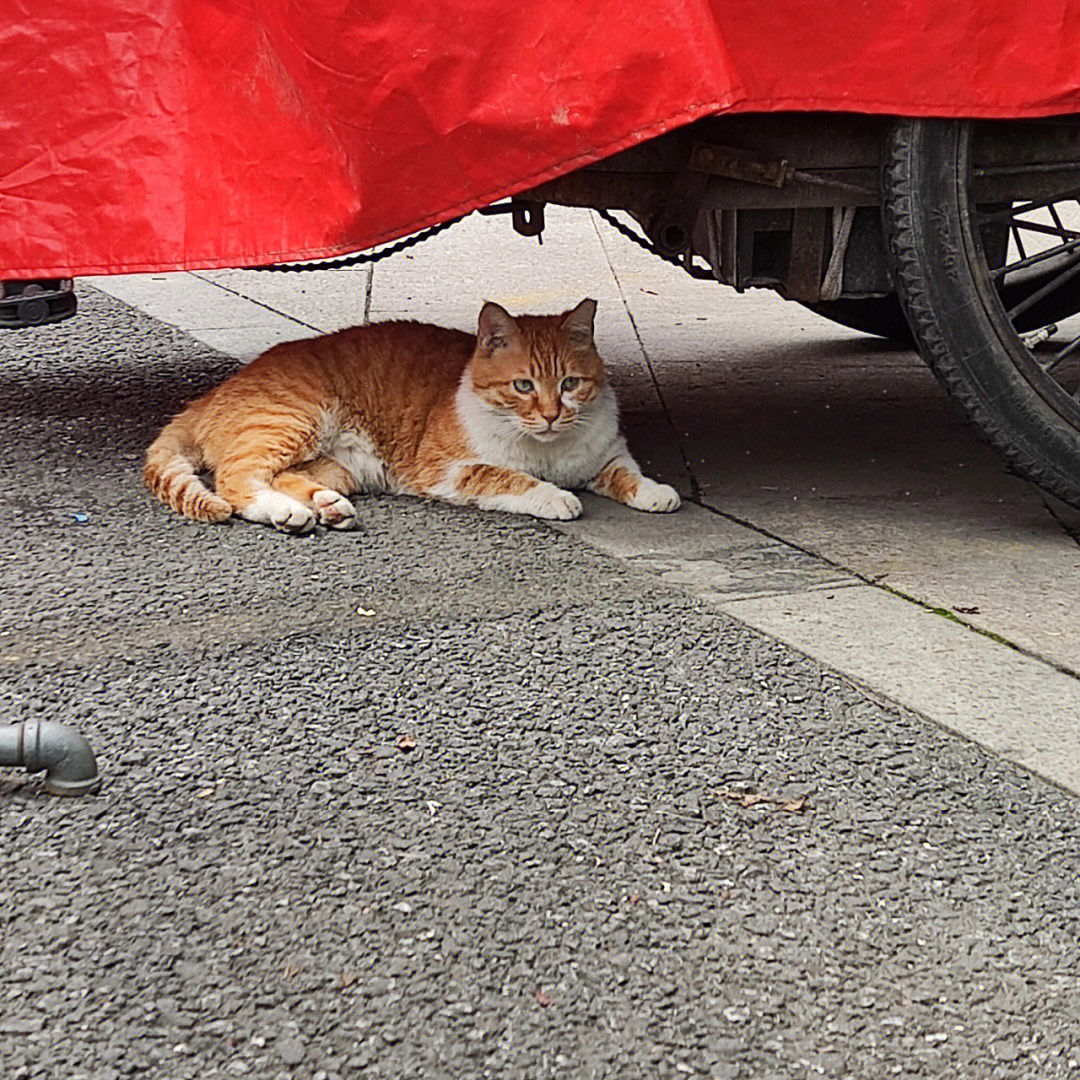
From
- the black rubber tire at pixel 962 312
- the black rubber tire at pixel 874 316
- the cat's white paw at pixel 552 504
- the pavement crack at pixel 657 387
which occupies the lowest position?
the pavement crack at pixel 657 387

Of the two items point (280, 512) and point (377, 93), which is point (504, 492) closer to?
point (280, 512)

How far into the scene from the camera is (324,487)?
12.5 feet

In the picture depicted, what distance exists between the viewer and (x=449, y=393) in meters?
4.19

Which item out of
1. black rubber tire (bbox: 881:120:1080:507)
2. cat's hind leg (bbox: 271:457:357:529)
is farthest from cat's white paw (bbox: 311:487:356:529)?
black rubber tire (bbox: 881:120:1080:507)

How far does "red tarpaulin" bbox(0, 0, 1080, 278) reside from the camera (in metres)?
2.96

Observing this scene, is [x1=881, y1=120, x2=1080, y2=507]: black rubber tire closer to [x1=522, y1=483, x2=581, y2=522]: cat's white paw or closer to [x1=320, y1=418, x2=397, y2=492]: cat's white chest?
[x1=522, y1=483, x2=581, y2=522]: cat's white paw

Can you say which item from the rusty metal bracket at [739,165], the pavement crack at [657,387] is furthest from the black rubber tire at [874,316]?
the rusty metal bracket at [739,165]

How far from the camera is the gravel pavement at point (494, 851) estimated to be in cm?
170

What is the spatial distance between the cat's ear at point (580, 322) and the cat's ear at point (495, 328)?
0.50ft

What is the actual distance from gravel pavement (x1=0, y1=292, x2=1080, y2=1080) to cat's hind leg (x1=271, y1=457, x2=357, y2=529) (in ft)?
1.31

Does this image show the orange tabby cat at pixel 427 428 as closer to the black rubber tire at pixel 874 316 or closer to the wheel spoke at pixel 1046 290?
the wheel spoke at pixel 1046 290

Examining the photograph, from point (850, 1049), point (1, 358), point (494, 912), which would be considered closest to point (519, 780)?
point (494, 912)

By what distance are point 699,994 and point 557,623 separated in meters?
1.22

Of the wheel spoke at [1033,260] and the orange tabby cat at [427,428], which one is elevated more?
the wheel spoke at [1033,260]
